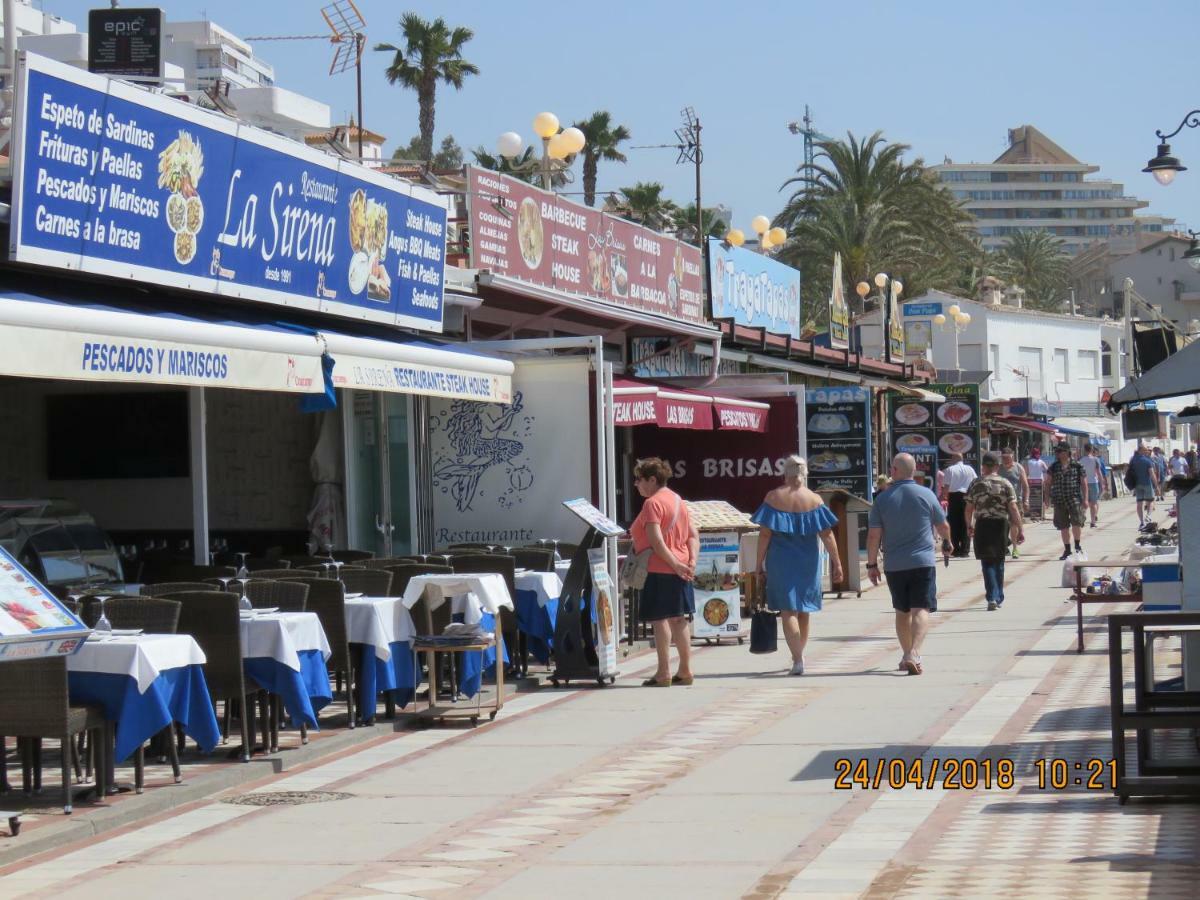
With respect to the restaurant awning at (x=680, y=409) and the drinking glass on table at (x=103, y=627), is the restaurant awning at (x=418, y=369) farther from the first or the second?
the drinking glass on table at (x=103, y=627)

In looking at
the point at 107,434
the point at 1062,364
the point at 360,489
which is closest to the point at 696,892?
the point at 360,489

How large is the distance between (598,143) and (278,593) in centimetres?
5399

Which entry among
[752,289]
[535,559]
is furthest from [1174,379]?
[752,289]

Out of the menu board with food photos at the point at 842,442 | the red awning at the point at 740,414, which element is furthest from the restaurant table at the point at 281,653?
the menu board with food photos at the point at 842,442

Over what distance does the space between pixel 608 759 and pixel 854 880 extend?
11.3ft

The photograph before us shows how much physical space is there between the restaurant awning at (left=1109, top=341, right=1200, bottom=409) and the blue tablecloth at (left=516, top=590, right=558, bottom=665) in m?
5.90

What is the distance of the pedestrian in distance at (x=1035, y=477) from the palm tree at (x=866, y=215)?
50.8 feet

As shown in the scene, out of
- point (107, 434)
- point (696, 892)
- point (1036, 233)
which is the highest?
point (1036, 233)

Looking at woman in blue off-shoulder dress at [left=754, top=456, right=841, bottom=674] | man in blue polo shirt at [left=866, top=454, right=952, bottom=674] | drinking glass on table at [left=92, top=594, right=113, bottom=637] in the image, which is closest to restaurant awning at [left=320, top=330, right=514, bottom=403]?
woman in blue off-shoulder dress at [left=754, top=456, right=841, bottom=674]

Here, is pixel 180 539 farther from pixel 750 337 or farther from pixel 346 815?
pixel 750 337

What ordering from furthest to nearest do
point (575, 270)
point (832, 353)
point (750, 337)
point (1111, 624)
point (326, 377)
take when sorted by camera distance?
A: point (832, 353), point (750, 337), point (575, 270), point (326, 377), point (1111, 624)

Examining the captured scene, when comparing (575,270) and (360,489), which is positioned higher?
(575,270)

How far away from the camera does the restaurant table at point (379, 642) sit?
11445 mm

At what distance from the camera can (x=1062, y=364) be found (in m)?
71.3
